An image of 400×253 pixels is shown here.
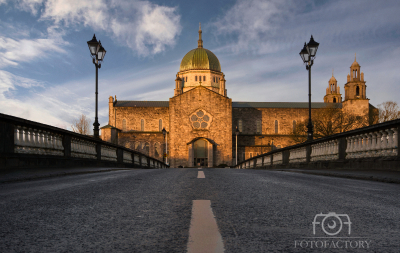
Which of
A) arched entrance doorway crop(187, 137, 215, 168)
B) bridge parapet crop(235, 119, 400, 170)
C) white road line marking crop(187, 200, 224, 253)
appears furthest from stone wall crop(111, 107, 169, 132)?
white road line marking crop(187, 200, 224, 253)

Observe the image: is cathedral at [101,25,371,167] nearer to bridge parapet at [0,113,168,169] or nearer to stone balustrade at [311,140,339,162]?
bridge parapet at [0,113,168,169]

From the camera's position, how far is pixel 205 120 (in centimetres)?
5678

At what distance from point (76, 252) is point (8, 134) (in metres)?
7.90

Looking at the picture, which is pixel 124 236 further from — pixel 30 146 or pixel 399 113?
pixel 399 113

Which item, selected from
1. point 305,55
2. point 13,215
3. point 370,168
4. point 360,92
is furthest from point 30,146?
point 360,92

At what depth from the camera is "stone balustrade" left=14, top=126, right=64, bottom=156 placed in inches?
369

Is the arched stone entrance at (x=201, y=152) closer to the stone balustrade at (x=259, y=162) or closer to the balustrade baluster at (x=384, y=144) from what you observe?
the stone balustrade at (x=259, y=162)

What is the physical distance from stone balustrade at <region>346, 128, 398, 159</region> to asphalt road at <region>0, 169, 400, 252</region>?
17.2ft

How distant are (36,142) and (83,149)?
→ 12.4 ft

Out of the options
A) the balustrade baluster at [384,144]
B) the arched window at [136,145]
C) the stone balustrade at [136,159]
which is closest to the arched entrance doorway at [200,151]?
the arched window at [136,145]

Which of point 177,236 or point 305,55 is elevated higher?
point 305,55

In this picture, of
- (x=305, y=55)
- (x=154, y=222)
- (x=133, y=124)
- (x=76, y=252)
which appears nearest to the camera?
(x=76, y=252)

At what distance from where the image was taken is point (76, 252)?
2.13 metres

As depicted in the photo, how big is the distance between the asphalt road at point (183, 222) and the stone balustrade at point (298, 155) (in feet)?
39.3
